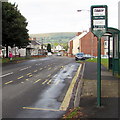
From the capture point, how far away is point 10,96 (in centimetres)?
938

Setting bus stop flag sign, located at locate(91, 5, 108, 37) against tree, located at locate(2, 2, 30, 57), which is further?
tree, located at locate(2, 2, 30, 57)

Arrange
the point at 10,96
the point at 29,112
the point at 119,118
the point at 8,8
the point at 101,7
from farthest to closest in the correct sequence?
the point at 8,8, the point at 10,96, the point at 101,7, the point at 29,112, the point at 119,118

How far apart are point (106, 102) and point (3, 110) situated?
11.9ft

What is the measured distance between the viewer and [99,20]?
25.0ft

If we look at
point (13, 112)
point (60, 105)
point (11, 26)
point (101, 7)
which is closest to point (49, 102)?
point (60, 105)

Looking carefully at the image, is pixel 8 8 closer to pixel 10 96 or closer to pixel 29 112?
pixel 10 96

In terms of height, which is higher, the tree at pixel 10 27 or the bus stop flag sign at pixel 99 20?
the tree at pixel 10 27

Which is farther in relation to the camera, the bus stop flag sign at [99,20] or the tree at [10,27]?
the tree at [10,27]

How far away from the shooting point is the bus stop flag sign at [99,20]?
756cm

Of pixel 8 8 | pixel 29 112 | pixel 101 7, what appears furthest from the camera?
pixel 8 8

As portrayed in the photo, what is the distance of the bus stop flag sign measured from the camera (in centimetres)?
756

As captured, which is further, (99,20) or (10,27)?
(10,27)

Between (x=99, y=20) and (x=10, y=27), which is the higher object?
(x=10, y=27)

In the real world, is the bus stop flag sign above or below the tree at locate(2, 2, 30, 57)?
below
